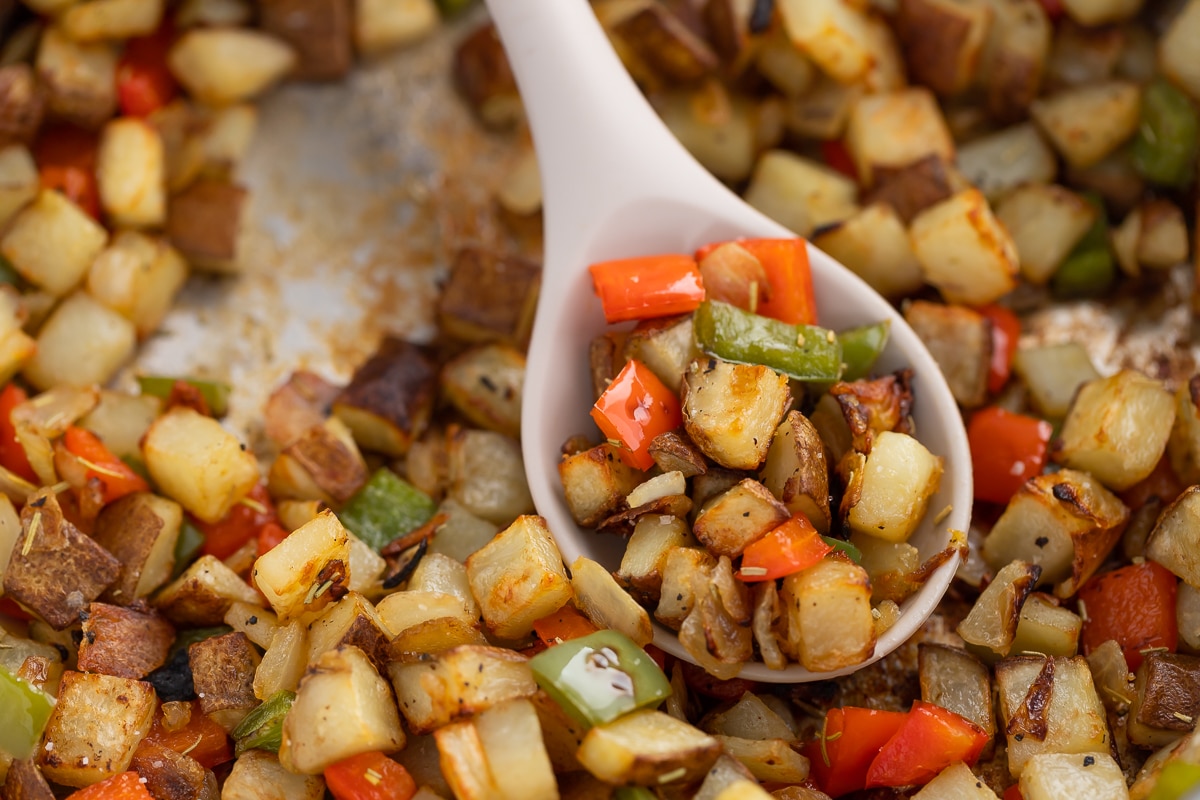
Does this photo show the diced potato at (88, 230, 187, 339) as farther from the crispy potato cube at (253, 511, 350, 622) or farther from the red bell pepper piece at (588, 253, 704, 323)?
the red bell pepper piece at (588, 253, 704, 323)

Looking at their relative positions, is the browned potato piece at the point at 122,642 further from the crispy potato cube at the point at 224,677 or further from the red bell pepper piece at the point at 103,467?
the red bell pepper piece at the point at 103,467

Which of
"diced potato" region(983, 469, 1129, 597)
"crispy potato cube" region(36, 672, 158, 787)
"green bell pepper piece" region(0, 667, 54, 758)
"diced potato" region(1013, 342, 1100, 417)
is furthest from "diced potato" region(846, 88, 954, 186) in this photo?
"green bell pepper piece" region(0, 667, 54, 758)

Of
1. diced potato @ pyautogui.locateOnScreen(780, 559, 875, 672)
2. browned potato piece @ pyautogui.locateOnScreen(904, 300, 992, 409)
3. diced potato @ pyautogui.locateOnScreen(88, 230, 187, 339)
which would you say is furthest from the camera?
diced potato @ pyautogui.locateOnScreen(88, 230, 187, 339)

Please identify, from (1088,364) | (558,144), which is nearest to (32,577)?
(558,144)

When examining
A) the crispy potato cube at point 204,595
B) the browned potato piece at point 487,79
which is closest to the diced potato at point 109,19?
the browned potato piece at point 487,79

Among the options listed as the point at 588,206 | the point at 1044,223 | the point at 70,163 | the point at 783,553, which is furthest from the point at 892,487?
the point at 70,163

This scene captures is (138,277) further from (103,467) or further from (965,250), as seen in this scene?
(965,250)
